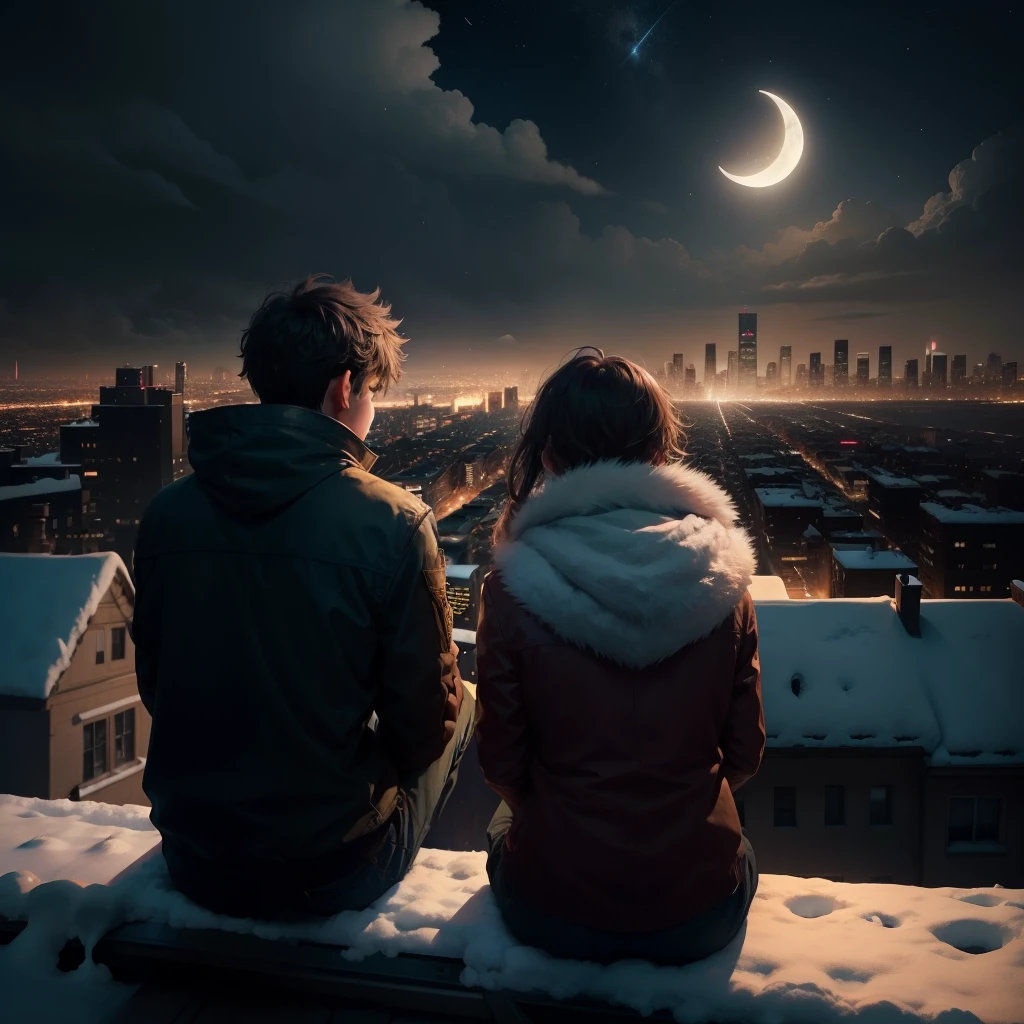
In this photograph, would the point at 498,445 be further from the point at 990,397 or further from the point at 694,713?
the point at 694,713

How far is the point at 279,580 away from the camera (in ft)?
2.66

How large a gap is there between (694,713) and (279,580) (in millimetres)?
499

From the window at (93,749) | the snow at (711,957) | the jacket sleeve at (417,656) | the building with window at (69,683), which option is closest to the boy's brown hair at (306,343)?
the jacket sleeve at (417,656)

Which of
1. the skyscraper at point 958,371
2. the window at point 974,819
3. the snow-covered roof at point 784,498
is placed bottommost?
the window at point 974,819

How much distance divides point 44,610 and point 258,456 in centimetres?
361

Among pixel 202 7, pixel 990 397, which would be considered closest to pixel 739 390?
pixel 990 397

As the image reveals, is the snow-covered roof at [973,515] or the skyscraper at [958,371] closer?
the snow-covered roof at [973,515]

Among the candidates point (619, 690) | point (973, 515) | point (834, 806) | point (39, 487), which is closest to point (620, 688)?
point (619, 690)

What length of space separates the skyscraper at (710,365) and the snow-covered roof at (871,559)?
1788 mm

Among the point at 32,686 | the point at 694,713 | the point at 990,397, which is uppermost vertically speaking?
the point at 990,397

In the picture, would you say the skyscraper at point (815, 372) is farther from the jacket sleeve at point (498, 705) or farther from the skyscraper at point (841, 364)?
the jacket sleeve at point (498, 705)

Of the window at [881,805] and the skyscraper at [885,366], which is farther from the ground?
the skyscraper at [885,366]

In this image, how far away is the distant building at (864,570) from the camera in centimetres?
477

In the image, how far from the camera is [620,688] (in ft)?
2.54
